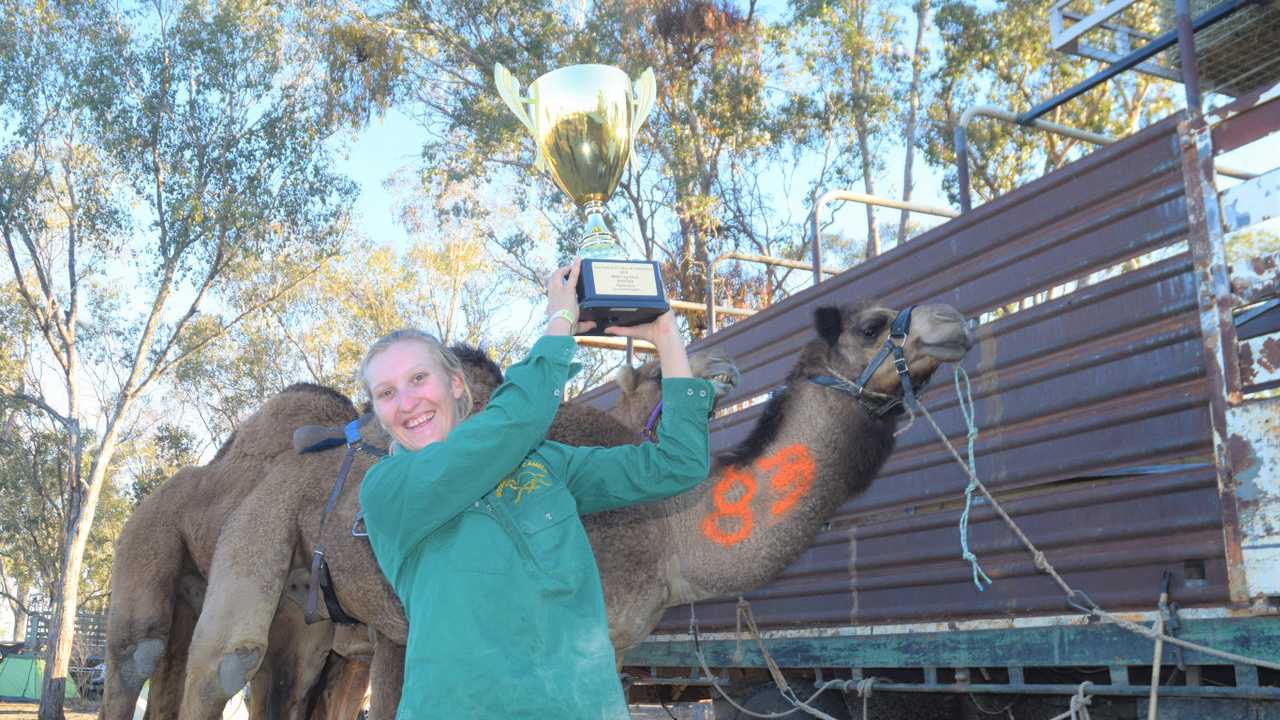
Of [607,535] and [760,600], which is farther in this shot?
[760,600]

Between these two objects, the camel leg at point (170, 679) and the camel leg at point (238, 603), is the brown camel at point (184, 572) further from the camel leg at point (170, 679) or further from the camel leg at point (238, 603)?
the camel leg at point (238, 603)

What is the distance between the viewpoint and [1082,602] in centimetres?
384

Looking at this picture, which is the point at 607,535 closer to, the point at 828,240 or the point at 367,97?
the point at 367,97

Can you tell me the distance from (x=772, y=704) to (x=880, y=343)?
224cm

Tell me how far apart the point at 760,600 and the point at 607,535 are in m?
1.61

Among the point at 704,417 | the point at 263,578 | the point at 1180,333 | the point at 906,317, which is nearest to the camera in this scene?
the point at 704,417

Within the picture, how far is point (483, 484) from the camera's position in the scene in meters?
2.35

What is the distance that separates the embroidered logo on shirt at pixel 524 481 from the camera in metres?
2.49

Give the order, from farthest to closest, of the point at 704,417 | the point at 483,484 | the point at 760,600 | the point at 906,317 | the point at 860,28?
the point at 860,28, the point at 760,600, the point at 906,317, the point at 704,417, the point at 483,484

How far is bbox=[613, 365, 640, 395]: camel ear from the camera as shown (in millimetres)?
6422

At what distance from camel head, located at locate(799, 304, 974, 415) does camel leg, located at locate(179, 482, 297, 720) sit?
2807 millimetres

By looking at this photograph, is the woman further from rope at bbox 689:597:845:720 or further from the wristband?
rope at bbox 689:597:845:720

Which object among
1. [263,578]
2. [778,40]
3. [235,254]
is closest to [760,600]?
[263,578]

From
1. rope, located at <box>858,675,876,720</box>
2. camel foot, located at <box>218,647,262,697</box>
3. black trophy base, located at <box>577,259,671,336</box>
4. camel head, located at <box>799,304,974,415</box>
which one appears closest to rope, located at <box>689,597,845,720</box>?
rope, located at <box>858,675,876,720</box>
